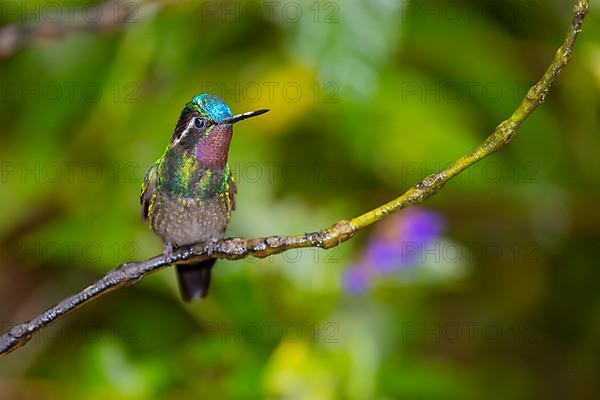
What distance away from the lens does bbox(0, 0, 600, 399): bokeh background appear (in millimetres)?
2693

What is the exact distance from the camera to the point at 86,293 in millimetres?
1274

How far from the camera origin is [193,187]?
1.84 meters

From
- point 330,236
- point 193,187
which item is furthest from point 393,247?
point 330,236

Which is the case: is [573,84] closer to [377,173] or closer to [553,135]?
[553,135]

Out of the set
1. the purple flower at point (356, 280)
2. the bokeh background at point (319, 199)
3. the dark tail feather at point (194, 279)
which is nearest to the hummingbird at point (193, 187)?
the dark tail feather at point (194, 279)

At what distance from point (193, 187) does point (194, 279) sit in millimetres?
315

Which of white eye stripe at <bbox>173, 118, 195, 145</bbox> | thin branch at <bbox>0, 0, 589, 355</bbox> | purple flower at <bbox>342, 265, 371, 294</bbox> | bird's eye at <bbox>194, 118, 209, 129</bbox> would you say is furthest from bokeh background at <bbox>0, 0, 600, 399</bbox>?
thin branch at <bbox>0, 0, 589, 355</bbox>

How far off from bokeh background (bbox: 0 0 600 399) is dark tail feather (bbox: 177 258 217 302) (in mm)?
541

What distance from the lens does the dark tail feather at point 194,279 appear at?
2.05 meters

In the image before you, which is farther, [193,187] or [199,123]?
[193,187]

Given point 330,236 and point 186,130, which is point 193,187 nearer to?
point 186,130

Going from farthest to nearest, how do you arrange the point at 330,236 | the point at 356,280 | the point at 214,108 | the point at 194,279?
the point at 356,280
the point at 194,279
the point at 214,108
the point at 330,236

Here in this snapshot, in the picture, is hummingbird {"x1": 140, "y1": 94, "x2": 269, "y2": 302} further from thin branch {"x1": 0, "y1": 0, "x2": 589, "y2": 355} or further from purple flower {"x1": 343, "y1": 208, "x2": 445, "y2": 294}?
purple flower {"x1": 343, "y1": 208, "x2": 445, "y2": 294}

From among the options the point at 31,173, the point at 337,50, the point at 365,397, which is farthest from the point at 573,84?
the point at 31,173
